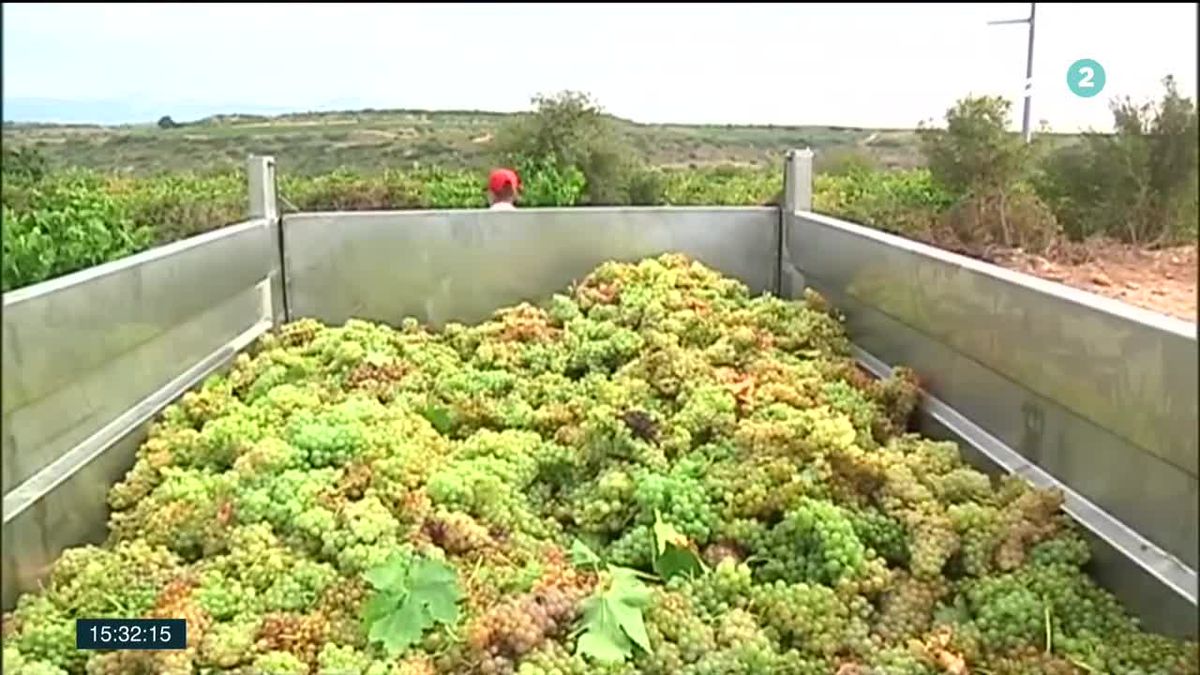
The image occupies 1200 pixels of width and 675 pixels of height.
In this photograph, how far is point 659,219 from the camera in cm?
337

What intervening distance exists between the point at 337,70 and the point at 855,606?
34.8 inches

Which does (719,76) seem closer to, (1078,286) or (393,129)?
(1078,286)

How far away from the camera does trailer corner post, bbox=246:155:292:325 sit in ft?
10.2

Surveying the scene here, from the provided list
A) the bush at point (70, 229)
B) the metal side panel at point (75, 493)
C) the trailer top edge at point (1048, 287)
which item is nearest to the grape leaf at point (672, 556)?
the trailer top edge at point (1048, 287)

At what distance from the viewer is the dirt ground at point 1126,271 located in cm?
90

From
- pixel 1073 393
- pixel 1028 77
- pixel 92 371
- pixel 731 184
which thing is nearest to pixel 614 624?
pixel 1073 393

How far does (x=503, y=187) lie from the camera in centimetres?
360

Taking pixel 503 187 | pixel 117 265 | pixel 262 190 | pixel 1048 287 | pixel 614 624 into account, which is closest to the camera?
pixel 614 624

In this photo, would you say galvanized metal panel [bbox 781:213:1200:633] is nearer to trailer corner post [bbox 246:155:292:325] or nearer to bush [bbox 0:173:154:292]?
bush [bbox 0:173:154:292]

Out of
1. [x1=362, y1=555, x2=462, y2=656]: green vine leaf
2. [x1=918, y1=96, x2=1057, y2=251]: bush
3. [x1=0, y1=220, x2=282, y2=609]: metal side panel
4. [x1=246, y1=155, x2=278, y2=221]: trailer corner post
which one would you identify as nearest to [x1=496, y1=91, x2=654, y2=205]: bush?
[x1=246, y1=155, x2=278, y2=221]: trailer corner post

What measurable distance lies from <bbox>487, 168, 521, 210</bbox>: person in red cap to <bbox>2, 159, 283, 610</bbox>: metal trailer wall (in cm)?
109

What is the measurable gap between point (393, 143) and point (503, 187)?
0.70 metres

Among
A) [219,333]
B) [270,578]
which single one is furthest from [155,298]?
[270,578]
